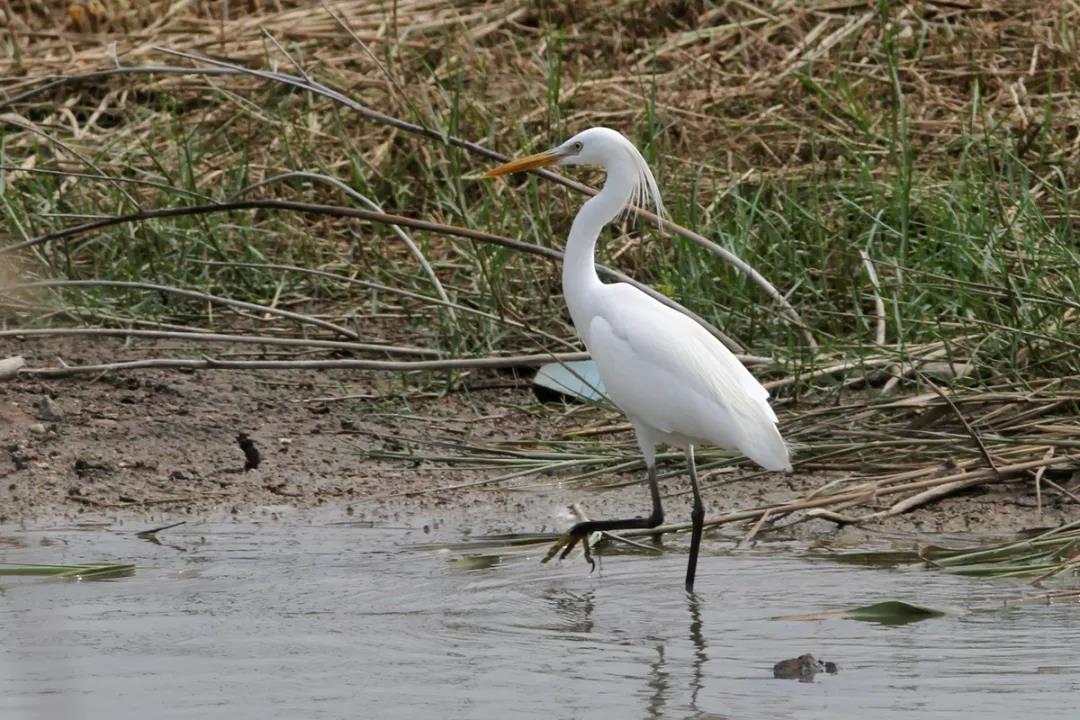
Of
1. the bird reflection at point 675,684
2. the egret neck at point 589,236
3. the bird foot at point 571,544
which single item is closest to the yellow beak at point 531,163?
the egret neck at point 589,236

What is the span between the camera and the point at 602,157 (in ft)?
16.1

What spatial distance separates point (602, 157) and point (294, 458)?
5.47ft

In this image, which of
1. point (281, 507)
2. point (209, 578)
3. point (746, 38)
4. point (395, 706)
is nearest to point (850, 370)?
point (281, 507)

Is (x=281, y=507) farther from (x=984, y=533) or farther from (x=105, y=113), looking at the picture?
(x=105, y=113)

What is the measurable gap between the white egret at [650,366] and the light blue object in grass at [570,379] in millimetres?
1256

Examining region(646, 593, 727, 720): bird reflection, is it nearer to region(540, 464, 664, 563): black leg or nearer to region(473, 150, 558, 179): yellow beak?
region(540, 464, 664, 563): black leg

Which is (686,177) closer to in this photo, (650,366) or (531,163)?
(531,163)

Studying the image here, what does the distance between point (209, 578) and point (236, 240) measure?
3146mm

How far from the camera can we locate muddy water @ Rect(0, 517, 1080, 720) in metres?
3.45

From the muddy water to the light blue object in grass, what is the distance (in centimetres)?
123

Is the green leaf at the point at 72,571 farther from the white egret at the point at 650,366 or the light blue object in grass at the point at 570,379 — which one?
the light blue object in grass at the point at 570,379

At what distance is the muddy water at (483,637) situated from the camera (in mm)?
3451

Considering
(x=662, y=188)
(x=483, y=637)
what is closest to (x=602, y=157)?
(x=483, y=637)

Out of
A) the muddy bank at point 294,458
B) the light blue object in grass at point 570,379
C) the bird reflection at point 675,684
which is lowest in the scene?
the bird reflection at point 675,684
